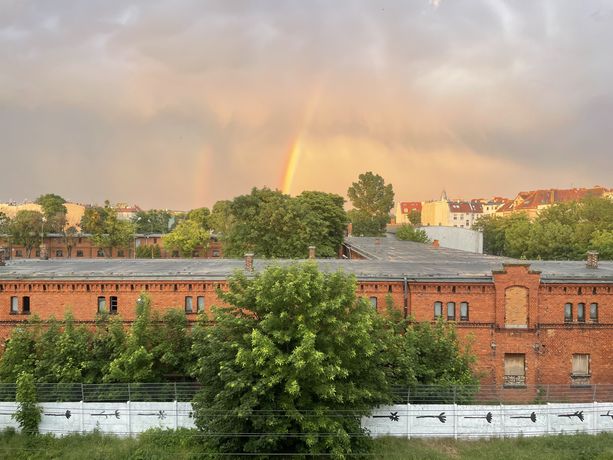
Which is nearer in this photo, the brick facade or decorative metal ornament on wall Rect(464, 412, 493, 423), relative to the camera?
decorative metal ornament on wall Rect(464, 412, 493, 423)

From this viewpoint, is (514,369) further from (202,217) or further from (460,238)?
(202,217)

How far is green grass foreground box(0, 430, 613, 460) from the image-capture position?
18312 millimetres

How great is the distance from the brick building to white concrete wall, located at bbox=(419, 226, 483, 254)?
167 ft

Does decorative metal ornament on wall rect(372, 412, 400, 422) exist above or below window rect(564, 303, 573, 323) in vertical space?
below

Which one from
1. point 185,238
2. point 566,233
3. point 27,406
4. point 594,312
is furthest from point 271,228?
point 566,233

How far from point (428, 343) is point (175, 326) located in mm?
11700

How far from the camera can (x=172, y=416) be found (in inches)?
782

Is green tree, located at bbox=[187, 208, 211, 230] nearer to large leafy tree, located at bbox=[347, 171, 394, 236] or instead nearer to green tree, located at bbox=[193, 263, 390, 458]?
large leafy tree, located at bbox=[347, 171, 394, 236]

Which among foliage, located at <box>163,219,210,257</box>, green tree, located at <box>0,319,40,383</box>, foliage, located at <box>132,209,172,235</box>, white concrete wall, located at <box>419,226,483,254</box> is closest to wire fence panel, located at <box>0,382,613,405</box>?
green tree, located at <box>0,319,40,383</box>

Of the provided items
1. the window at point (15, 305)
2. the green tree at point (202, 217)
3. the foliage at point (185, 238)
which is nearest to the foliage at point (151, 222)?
the green tree at point (202, 217)

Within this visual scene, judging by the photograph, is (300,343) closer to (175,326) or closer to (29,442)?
(175,326)

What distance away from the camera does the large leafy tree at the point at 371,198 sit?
92.6 m

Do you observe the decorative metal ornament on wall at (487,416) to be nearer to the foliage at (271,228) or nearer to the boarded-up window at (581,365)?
the boarded-up window at (581,365)

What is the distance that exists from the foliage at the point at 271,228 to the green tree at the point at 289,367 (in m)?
28.6
